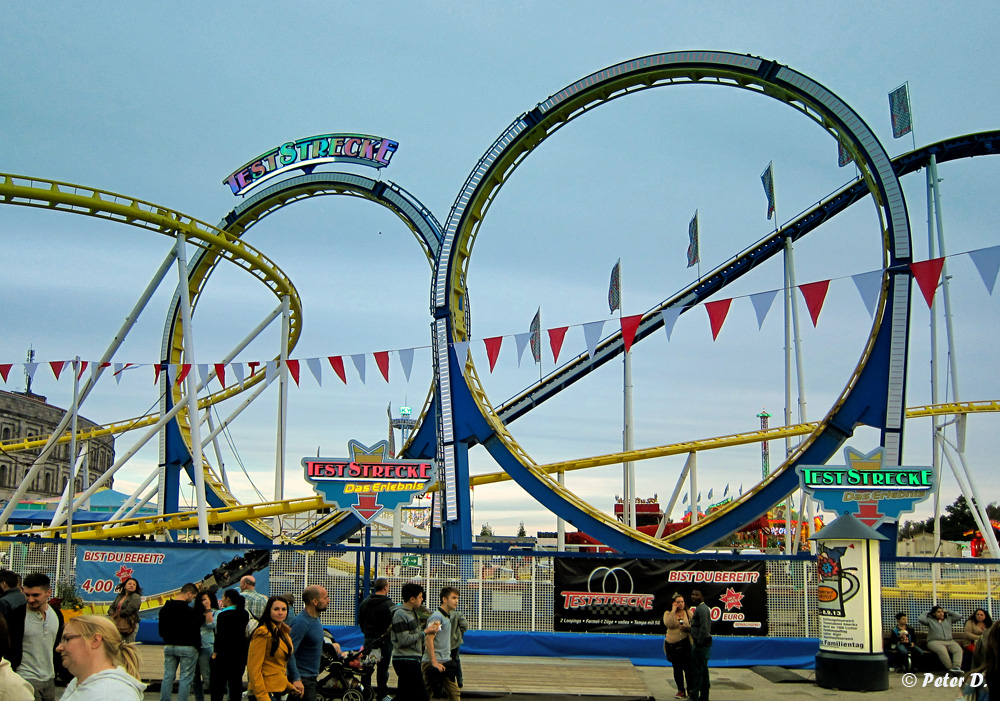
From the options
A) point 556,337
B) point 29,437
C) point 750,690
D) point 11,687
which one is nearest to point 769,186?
point 556,337

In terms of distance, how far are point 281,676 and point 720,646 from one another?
813 centimetres

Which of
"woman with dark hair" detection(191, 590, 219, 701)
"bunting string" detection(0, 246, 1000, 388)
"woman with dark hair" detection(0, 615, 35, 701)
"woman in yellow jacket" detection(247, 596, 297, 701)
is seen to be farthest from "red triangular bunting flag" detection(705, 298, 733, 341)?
"woman with dark hair" detection(0, 615, 35, 701)

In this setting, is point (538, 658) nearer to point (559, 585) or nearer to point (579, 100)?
point (559, 585)

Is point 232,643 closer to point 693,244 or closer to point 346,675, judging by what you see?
point 346,675

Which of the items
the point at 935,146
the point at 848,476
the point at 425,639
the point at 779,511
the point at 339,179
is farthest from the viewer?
the point at 779,511

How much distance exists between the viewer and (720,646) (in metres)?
13.0

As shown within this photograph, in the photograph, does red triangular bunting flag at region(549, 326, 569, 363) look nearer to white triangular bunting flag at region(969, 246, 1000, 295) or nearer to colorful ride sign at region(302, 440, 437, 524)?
colorful ride sign at region(302, 440, 437, 524)

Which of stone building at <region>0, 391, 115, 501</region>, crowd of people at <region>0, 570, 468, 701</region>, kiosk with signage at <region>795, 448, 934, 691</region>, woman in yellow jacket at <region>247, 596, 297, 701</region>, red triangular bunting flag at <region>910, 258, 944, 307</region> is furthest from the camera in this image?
stone building at <region>0, 391, 115, 501</region>

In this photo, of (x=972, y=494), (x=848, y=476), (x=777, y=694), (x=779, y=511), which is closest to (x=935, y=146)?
(x=972, y=494)

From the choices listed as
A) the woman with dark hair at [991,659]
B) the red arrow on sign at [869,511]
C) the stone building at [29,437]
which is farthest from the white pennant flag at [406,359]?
the stone building at [29,437]

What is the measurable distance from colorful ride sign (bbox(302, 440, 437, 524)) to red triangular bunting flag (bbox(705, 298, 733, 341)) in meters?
6.02

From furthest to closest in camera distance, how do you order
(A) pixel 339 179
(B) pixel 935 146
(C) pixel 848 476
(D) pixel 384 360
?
1. (A) pixel 339 179
2. (B) pixel 935 146
3. (D) pixel 384 360
4. (C) pixel 848 476

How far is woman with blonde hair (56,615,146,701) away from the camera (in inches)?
126

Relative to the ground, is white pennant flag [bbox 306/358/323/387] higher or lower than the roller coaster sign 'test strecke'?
lower
